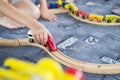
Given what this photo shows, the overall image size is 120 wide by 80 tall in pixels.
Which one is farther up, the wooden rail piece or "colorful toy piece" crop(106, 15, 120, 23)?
"colorful toy piece" crop(106, 15, 120, 23)

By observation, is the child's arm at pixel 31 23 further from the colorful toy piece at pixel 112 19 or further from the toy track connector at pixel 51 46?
the colorful toy piece at pixel 112 19

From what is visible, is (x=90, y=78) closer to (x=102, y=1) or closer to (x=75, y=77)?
(x=75, y=77)

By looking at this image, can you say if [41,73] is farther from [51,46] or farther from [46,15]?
[46,15]

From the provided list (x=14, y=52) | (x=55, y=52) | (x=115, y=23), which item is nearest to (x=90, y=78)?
(x=55, y=52)

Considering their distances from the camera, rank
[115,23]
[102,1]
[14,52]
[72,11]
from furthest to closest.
Answer: [102,1] → [72,11] → [115,23] → [14,52]

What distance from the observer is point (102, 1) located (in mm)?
1553

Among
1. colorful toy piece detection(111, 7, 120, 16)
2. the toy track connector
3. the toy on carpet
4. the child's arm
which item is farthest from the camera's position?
colorful toy piece detection(111, 7, 120, 16)

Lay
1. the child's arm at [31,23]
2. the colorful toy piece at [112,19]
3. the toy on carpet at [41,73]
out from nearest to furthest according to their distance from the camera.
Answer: the toy on carpet at [41,73] → the child's arm at [31,23] → the colorful toy piece at [112,19]

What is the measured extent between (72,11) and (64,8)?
84 millimetres

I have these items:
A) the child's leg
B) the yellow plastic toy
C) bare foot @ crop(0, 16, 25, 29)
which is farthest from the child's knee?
the yellow plastic toy

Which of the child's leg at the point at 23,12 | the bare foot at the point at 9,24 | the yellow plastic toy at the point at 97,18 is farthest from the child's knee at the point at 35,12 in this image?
the yellow plastic toy at the point at 97,18

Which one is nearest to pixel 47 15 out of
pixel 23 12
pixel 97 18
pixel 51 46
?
pixel 23 12

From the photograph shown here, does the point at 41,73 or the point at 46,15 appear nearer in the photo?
the point at 41,73

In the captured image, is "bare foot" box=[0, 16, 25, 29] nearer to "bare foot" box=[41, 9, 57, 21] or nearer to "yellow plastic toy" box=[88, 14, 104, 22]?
"bare foot" box=[41, 9, 57, 21]
